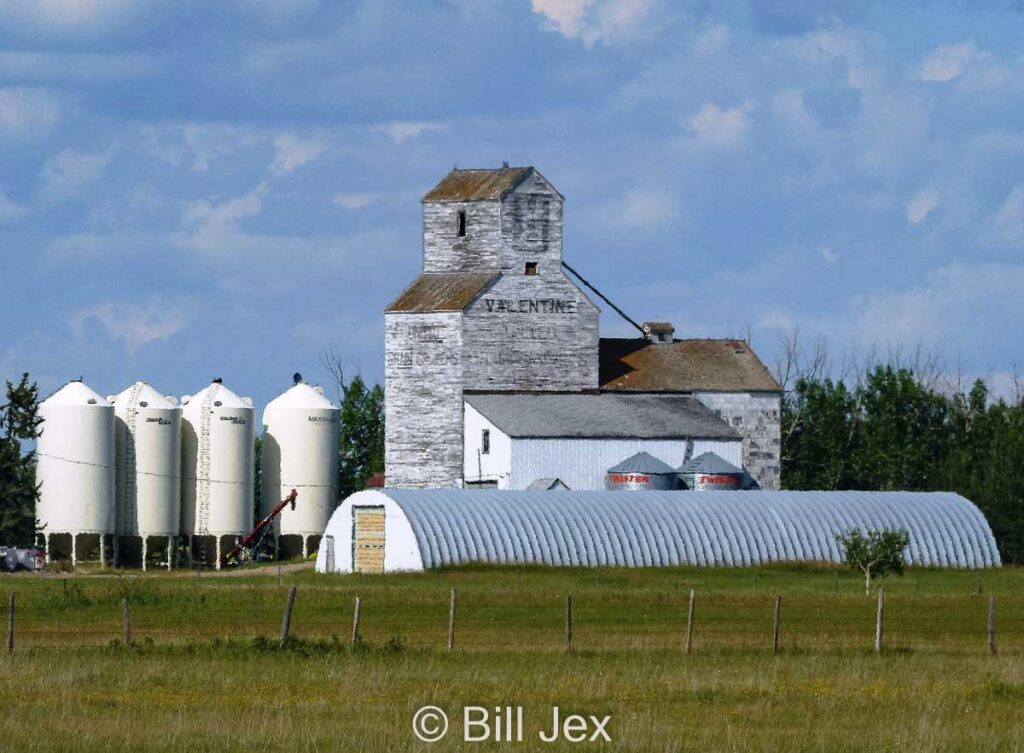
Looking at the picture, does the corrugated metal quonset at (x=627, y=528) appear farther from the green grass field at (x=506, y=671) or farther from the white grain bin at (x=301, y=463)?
the white grain bin at (x=301, y=463)

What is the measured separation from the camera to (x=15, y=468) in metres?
91.8

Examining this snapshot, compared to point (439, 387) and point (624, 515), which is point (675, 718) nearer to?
point (624, 515)

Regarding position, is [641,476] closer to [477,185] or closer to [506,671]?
[477,185]

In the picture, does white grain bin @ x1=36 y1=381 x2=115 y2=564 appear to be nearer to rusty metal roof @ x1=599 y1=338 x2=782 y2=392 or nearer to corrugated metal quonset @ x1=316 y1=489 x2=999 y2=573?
corrugated metal quonset @ x1=316 y1=489 x2=999 y2=573

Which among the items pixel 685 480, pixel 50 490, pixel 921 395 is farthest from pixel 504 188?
pixel 921 395

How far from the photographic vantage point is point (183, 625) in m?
49.9

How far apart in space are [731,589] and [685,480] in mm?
22307

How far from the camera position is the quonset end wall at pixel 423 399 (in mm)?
91688

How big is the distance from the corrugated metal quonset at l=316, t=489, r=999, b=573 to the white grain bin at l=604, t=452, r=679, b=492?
14.3ft

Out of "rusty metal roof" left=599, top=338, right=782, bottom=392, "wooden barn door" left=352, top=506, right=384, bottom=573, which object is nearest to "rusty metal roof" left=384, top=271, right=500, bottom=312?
"rusty metal roof" left=599, top=338, right=782, bottom=392

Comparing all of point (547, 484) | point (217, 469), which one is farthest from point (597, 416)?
point (217, 469)

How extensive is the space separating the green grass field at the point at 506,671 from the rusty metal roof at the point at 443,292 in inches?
1196

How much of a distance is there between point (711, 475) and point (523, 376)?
1007 centimetres

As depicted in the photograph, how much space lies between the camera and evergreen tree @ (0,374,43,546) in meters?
90.8
